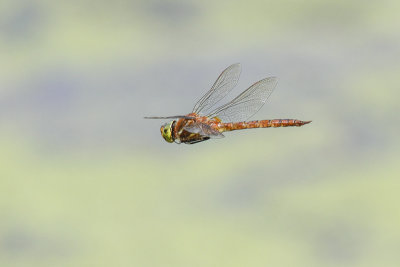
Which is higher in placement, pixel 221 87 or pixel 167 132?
pixel 221 87

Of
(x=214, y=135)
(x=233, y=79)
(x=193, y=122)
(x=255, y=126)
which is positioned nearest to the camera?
(x=214, y=135)

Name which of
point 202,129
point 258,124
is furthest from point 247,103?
point 202,129

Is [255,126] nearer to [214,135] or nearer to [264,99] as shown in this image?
[264,99]

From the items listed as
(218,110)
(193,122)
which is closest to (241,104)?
(218,110)

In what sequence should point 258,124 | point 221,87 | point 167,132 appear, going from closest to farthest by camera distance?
1. point 167,132
2. point 258,124
3. point 221,87

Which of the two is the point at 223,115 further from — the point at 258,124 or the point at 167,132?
the point at 167,132

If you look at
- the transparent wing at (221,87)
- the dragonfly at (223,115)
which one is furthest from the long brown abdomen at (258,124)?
the transparent wing at (221,87)

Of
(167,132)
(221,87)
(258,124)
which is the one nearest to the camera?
(167,132)

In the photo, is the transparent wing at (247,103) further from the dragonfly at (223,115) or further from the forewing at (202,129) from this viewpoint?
the forewing at (202,129)
